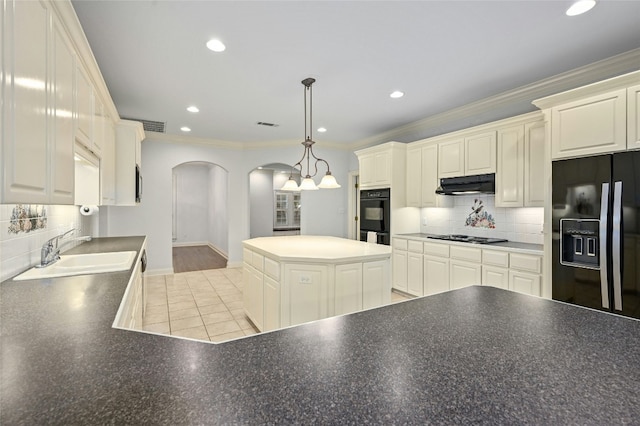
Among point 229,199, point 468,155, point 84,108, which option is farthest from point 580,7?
point 229,199

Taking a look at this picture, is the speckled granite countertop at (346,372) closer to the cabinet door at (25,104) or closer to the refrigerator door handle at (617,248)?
the cabinet door at (25,104)

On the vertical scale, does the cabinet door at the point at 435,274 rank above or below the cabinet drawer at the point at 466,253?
below

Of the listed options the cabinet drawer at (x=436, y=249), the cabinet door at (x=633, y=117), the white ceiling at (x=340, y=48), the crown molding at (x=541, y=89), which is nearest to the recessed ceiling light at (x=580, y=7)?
the white ceiling at (x=340, y=48)

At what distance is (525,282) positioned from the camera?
304 centimetres

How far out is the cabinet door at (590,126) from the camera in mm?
2277

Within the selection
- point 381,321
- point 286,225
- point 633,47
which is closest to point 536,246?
point 633,47

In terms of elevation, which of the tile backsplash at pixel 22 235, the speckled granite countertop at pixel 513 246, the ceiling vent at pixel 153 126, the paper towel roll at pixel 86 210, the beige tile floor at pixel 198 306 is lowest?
the beige tile floor at pixel 198 306

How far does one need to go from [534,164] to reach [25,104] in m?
3.93

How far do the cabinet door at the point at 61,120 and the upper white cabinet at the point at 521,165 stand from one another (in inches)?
154

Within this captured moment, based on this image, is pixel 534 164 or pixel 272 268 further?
pixel 534 164

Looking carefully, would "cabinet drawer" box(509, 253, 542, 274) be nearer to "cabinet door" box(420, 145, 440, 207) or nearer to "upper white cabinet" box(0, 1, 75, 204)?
"cabinet door" box(420, 145, 440, 207)

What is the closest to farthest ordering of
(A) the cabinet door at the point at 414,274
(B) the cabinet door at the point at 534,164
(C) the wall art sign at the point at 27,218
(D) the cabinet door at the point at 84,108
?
(C) the wall art sign at the point at 27,218
(D) the cabinet door at the point at 84,108
(B) the cabinet door at the point at 534,164
(A) the cabinet door at the point at 414,274

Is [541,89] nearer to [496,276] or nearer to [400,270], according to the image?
[496,276]

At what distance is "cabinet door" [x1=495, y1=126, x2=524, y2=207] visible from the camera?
332cm
